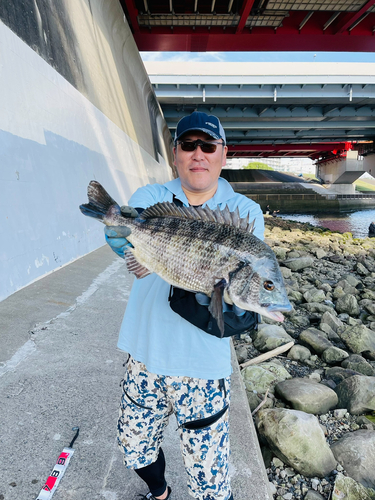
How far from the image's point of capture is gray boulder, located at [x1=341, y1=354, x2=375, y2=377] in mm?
4602

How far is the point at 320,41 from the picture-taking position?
19.0 m

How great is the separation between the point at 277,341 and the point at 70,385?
A: 3.31m

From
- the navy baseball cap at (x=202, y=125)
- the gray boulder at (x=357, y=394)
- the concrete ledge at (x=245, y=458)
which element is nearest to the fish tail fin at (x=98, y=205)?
the navy baseball cap at (x=202, y=125)

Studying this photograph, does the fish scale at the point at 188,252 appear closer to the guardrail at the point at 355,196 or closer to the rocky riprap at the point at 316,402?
the rocky riprap at the point at 316,402

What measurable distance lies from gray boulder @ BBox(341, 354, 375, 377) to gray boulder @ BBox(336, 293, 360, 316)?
2.53 meters

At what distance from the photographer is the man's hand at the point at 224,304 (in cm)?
167

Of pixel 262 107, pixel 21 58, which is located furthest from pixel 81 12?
pixel 262 107

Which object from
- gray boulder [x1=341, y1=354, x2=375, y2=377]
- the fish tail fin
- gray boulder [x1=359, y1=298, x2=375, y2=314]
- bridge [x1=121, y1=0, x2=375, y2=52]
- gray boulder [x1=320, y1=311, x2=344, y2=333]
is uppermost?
bridge [x1=121, y1=0, x2=375, y2=52]

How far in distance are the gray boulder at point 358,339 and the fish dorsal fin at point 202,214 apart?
15.0 ft

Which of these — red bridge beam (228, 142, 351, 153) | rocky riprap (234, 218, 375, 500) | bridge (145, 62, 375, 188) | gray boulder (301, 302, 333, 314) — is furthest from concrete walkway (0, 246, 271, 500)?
red bridge beam (228, 142, 351, 153)

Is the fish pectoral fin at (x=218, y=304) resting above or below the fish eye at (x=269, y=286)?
below

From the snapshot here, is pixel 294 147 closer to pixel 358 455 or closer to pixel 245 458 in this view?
pixel 358 455

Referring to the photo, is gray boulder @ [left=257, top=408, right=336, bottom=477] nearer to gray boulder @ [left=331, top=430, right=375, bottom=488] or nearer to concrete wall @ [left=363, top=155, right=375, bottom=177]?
gray boulder @ [left=331, top=430, right=375, bottom=488]

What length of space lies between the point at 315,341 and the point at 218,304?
426cm
